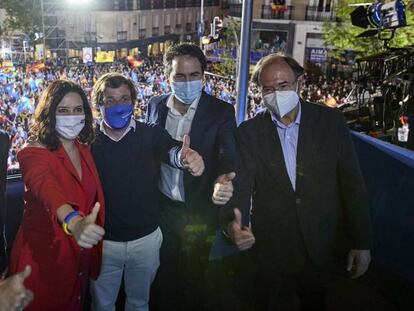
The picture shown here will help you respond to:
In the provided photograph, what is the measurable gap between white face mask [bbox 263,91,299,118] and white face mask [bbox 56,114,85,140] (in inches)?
35.3

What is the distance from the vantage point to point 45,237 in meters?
1.70

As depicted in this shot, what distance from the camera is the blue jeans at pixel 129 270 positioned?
205 cm

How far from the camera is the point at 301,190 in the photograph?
6.26ft

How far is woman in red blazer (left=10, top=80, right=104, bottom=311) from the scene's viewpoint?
1.64 metres

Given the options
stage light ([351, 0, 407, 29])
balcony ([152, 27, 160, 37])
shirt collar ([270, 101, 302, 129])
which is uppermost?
stage light ([351, 0, 407, 29])

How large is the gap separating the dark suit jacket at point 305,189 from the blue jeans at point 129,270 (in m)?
0.45

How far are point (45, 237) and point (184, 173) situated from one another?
81cm

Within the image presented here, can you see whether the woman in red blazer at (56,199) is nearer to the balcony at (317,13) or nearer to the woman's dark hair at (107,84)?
the woman's dark hair at (107,84)

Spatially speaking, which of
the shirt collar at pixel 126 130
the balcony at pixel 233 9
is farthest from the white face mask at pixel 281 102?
the balcony at pixel 233 9

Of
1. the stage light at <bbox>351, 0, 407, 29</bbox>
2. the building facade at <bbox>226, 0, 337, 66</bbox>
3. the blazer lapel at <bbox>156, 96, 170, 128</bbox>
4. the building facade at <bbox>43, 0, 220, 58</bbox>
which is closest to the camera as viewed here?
the blazer lapel at <bbox>156, 96, 170, 128</bbox>

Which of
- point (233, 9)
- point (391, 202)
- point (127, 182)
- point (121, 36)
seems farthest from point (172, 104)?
point (121, 36)

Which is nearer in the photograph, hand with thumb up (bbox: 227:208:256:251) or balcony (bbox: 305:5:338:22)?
hand with thumb up (bbox: 227:208:256:251)

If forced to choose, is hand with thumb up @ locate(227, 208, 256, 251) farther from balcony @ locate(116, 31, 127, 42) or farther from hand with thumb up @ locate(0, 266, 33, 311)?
balcony @ locate(116, 31, 127, 42)

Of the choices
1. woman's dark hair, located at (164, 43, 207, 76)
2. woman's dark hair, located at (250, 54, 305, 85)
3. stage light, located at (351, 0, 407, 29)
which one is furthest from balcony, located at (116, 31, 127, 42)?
woman's dark hair, located at (250, 54, 305, 85)
